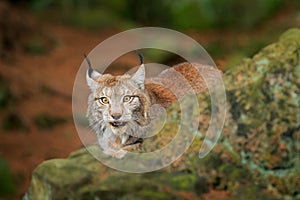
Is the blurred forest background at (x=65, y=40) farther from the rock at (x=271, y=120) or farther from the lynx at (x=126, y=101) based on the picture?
the lynx at (x=126, y=101)

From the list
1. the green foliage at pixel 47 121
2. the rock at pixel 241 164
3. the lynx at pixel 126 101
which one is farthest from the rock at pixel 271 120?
the green foliage at pixel 47 121

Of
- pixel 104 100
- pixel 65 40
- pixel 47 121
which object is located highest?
pixel 65 40

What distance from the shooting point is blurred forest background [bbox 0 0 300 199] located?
44.2ft

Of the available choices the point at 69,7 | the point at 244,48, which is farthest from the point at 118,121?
the point at 69,7

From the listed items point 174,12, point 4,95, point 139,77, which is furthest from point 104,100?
point 174,12

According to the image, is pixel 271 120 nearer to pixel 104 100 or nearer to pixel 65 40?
pixel 104 100

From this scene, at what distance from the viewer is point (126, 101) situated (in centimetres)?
490

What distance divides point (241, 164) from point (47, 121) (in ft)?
24.6

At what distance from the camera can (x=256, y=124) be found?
277 inches

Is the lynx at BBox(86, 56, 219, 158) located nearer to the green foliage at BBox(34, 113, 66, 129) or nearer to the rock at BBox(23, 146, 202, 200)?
the rock at BBox(23, 146, 202, 200)

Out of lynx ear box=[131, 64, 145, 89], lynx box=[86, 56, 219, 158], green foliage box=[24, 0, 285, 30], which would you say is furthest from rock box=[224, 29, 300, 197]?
green foliage box=[24, 0, 285, 30]

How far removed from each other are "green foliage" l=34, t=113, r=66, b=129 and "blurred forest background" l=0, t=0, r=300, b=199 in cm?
2

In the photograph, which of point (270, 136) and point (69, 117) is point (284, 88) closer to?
point (270, 136)

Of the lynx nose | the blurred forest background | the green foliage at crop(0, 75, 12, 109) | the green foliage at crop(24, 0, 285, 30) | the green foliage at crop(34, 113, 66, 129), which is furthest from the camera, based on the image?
the green foliage at crop(24, 0, 285, 30)
